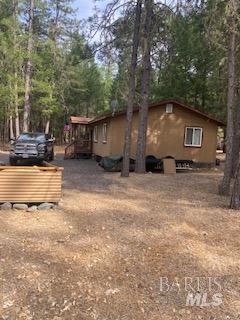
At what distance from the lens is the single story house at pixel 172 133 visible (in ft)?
72.3

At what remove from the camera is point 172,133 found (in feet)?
74.3

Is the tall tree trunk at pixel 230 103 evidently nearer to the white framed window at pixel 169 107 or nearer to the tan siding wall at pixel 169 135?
the tan siding wall at pixel 169 135

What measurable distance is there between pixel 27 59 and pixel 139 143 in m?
16.8

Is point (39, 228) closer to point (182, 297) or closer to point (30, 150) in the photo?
point (182, 297)

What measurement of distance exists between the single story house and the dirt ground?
12639 mm

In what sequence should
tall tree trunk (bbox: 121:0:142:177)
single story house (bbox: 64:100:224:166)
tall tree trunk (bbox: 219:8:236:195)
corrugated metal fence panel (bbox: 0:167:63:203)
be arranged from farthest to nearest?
single story house (bbox: 64:100:224:166) → tall tree trunk (bbox: 121:0:142:177) → tall tree trunk (bbox: 219:8:236:195) → corrugated metal fence panel (bbox: 0:167:63:203)

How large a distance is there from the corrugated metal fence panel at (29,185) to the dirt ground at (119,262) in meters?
0.46

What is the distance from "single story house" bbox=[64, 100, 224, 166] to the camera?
22047 millimetres

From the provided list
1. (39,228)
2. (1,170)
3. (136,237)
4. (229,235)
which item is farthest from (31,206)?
(229,235)

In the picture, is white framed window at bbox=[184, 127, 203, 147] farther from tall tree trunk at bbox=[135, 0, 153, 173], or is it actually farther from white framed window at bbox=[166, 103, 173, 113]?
tall tree trunk at bbox=[135, 0, 153, 173]

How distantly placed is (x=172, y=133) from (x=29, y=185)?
14926mm

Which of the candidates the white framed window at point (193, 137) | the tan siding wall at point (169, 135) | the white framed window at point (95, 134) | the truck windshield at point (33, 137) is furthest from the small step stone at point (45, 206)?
the white framed window at point (95, 134)

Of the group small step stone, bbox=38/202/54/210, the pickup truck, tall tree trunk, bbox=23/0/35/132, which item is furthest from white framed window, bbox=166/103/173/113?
small step stone, bbox=38/202/54/210

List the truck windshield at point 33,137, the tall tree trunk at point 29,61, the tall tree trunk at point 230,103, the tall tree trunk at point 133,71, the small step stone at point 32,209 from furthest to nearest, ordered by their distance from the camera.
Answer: the tall tree trunk at point 29,61 < the truck windshield at point 33,137 < the tall tree trunk at point 133,71 < the tall tree trunk at point 230,103 < the small step stone at point 32,209
